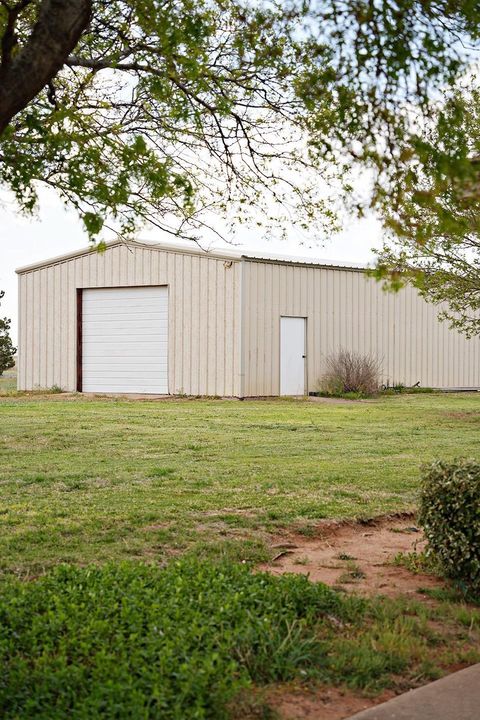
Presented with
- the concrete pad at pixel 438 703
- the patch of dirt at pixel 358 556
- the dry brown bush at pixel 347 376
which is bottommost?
the concrete pad at pixel 438 703

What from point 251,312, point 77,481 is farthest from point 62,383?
point 77,481

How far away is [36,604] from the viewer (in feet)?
16.5

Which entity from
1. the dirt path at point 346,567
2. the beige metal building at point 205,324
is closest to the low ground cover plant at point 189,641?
the dirt path at point 346,567

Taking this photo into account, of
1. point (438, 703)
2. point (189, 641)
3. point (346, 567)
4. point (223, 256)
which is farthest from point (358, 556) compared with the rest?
point (223, 256)

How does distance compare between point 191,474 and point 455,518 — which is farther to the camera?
point 191,474

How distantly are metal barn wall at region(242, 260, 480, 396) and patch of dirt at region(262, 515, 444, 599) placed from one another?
15.7 meters

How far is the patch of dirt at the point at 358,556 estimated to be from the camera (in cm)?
612

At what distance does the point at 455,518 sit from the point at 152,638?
2.53m

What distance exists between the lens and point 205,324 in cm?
2589

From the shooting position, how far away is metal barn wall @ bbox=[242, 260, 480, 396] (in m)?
25.5

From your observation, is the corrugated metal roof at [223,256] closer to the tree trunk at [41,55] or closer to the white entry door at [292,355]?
the white entry door at [292,355]

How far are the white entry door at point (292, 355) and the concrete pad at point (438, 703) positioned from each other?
22087 millimetres

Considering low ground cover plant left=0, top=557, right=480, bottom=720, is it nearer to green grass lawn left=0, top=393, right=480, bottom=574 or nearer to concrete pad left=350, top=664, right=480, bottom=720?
concrete pad left=350, top=664, right=480, bottom=720

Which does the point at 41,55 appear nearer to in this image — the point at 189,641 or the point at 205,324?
the point at 189,641
